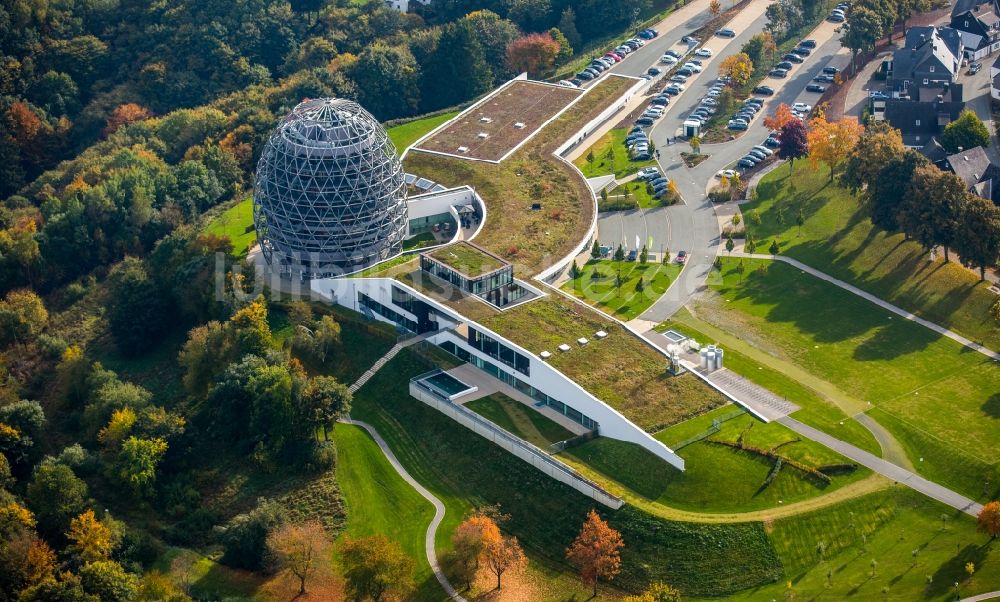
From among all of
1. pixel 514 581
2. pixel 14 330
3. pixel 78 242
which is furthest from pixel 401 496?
pixel 78 242

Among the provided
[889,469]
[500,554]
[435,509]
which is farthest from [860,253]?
[500,554]

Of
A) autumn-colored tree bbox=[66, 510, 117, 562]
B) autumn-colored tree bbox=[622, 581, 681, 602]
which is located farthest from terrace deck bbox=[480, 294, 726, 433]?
autumn-colored tree bbox=[66, 510, 117, 562]

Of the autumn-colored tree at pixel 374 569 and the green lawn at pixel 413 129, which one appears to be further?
the green lawn at pixel 413 129

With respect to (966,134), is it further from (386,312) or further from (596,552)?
(596,552)

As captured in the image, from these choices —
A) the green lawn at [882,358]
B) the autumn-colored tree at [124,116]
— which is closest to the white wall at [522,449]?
the green lawn at [882,358]

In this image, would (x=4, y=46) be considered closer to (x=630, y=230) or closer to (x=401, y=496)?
(x=630, y=230)

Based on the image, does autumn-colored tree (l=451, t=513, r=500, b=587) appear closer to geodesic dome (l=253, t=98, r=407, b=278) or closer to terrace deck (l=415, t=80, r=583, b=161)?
geodesic dome (l=253, t=98, r=407, b=278)

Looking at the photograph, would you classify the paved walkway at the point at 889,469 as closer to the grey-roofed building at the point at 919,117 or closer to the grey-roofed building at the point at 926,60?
the grey-roofed building at the point at 919,117
